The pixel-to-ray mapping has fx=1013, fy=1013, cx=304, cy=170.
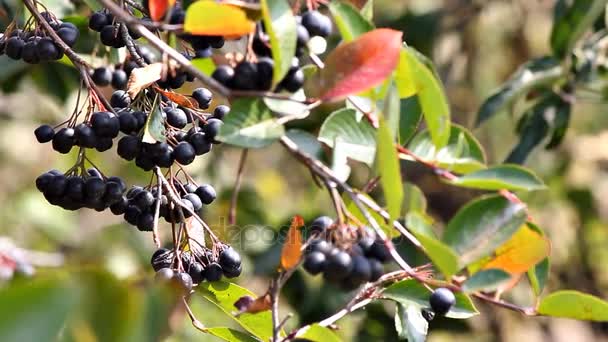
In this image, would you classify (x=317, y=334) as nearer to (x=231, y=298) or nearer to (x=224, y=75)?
(x=231, y=298)

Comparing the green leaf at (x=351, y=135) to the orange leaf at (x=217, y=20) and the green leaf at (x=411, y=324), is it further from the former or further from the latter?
the green leaf at (x=411, y=324)

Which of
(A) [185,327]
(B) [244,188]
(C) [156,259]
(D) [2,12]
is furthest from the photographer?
(B) [244,188]

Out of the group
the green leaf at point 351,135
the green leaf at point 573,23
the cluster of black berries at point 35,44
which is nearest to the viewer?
the green leaf at point 351,135

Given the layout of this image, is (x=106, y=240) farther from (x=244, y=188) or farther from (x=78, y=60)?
(x=78, y=60)

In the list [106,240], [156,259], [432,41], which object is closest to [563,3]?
[432,41]

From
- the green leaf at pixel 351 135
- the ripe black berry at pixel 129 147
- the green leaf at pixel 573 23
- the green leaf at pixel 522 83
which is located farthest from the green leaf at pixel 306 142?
the green leaf at pixel 573 23

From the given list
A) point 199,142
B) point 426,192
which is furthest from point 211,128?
point 426,192
